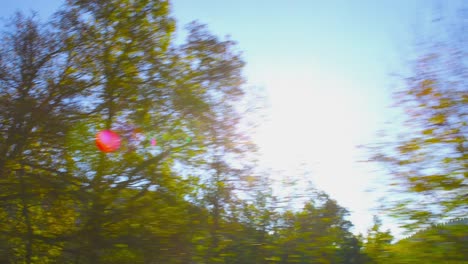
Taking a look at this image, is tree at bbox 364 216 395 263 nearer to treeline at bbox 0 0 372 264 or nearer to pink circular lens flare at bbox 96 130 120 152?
treeline at bbox 0 0 372 264

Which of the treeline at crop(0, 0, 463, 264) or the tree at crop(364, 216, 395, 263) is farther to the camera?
the treeline at crop(0, 0, 463, 264)

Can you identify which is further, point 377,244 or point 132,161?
point 132,161

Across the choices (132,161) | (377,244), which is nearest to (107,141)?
(132,161)

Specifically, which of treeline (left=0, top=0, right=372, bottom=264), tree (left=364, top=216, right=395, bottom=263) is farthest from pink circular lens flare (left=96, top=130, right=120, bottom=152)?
tree (left=364, top=216, right=395, bottom=263)

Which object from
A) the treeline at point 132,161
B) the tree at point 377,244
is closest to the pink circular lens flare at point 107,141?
the treeline at point 132,161

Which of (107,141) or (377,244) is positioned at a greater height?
(107,141)

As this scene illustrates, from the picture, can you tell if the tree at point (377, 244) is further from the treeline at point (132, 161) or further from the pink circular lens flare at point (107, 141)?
the pink circular lens flare at point (107, 141)

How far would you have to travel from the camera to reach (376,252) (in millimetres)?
4324

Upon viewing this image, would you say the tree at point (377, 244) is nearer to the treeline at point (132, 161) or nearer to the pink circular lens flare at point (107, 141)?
the treeline at point (132, 161)

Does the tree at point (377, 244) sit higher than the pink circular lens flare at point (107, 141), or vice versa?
the pink circular lens flare at point (107, 141)

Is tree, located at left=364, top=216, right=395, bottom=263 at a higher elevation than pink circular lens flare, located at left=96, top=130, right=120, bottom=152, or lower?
lower

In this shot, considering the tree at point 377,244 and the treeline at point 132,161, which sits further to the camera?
the treeline at point 132,161

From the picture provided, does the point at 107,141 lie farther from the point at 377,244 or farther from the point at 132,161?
the point at 377,244

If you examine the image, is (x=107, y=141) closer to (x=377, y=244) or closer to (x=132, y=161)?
(x=132, y=161)
